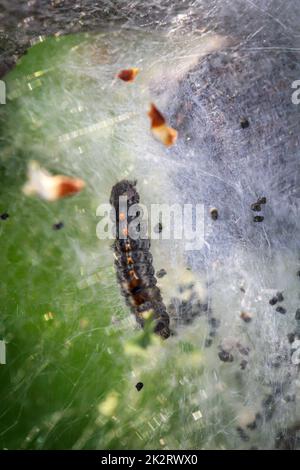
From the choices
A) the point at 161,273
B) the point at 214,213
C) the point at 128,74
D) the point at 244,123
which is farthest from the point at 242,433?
the point at 128,74

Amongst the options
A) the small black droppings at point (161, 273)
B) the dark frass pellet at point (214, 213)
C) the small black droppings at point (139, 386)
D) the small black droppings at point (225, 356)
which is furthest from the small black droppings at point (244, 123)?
the small black droppings at point (139, 386)

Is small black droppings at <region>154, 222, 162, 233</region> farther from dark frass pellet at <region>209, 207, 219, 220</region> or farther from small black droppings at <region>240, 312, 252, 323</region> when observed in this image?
small black droppings at <region>240, 312, 252, 323</region>

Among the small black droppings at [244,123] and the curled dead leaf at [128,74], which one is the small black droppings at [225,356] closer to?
→ the small black droppings at [244,123]

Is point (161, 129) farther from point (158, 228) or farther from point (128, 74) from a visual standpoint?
point (158, 228)

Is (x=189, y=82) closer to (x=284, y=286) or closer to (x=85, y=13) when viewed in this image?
(x=85, y=13)

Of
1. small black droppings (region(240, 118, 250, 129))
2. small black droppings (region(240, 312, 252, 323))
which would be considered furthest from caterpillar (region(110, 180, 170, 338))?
small black droppings (region(240, 118, 250, 129))

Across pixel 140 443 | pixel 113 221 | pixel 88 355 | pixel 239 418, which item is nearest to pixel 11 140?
pixel 113 221
